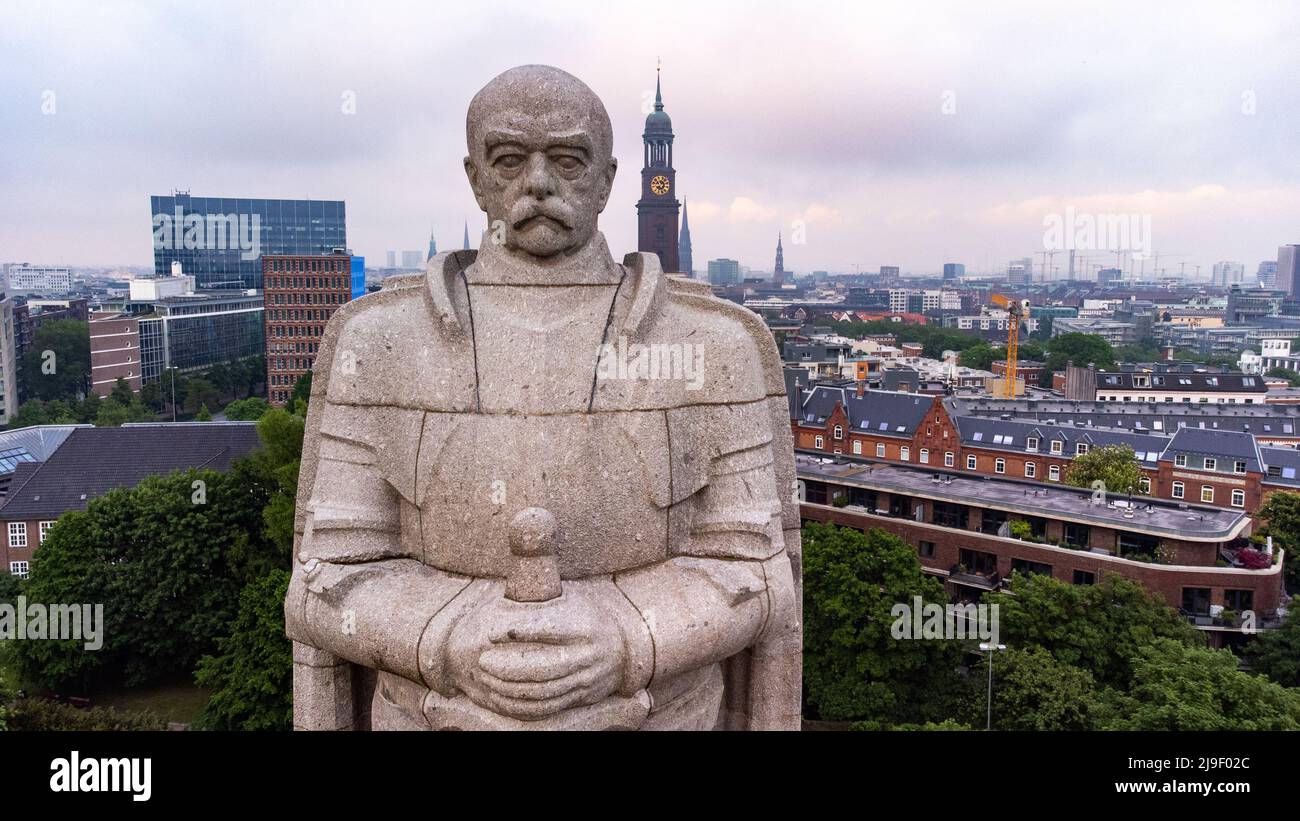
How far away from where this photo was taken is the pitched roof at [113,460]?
47.9m

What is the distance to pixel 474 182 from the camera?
7422 mm

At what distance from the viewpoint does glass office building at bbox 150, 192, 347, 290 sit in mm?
134000

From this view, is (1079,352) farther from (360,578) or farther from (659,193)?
(360,578)

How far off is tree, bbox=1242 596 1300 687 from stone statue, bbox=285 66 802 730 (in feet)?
124

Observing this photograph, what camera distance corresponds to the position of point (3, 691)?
25547 mm

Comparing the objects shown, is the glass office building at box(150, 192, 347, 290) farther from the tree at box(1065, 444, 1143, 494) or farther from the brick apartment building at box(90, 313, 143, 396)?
the tree at box(1065, 444, 1143, 494)

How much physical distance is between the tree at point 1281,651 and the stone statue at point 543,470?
37724mm

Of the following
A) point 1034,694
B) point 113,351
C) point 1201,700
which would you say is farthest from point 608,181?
point 113,351

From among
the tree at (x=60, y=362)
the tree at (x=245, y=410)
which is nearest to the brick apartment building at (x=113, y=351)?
the tree at (x=60, y=362)

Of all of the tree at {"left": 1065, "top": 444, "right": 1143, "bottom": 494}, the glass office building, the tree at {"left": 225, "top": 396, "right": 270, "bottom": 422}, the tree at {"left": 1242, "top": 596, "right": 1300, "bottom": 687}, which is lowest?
the tree at {"left": 1242, "top": 596, "right": 1300, "bottom": 687}

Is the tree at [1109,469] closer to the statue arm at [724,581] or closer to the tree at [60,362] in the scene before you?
the statue arm at [724,581]

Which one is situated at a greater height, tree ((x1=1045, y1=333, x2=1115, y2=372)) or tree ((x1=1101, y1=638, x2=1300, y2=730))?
tree ((x1=1045, y1=333, x2=1115, y2=372))

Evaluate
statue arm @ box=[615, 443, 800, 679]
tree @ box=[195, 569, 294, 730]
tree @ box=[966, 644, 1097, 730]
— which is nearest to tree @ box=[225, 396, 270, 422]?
tree @ box=[195, 569, 294, 730]
